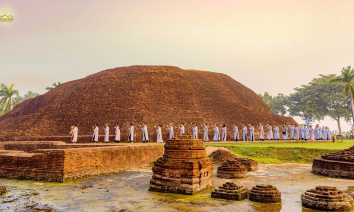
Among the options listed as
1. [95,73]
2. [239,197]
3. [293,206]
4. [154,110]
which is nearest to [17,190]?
[239,197]

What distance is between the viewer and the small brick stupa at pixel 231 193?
454cm

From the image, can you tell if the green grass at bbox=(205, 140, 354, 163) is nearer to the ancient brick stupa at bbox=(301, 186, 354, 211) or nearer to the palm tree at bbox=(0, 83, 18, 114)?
the ancient brick stupa at bbox=(301, 186, 354, 211)

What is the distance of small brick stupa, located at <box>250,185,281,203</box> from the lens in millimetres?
4383

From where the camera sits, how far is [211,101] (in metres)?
35.8

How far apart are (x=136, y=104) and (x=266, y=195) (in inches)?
1126

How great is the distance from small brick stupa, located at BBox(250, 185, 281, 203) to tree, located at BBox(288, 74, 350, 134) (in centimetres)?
4691

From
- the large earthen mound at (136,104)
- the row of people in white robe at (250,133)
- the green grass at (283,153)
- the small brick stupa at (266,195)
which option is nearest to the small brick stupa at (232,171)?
the small brick stupa at (266,195)

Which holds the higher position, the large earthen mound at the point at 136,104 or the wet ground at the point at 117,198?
the large earthen mound at the point at 136,104

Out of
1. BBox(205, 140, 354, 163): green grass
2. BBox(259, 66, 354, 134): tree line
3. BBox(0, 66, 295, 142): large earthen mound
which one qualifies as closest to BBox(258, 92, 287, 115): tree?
BBox(259, 66, 354, 134): tree line

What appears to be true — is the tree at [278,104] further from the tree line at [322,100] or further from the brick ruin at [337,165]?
the brick ruin at [337,165]

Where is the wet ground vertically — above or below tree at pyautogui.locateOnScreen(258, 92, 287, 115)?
below

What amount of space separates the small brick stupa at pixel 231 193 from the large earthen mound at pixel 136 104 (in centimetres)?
2038

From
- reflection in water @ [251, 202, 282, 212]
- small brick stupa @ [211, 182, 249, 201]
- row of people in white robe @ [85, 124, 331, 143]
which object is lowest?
reflection in water @ [251, 202, 282, 212]

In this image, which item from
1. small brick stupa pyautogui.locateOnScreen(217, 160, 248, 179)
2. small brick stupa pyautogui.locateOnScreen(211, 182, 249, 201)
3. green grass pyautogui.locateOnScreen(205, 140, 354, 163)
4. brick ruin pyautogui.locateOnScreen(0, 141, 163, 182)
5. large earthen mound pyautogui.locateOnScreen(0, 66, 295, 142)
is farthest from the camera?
large earthen mound pyautogui.locateOnScreen(0, 66, 295, 142)
